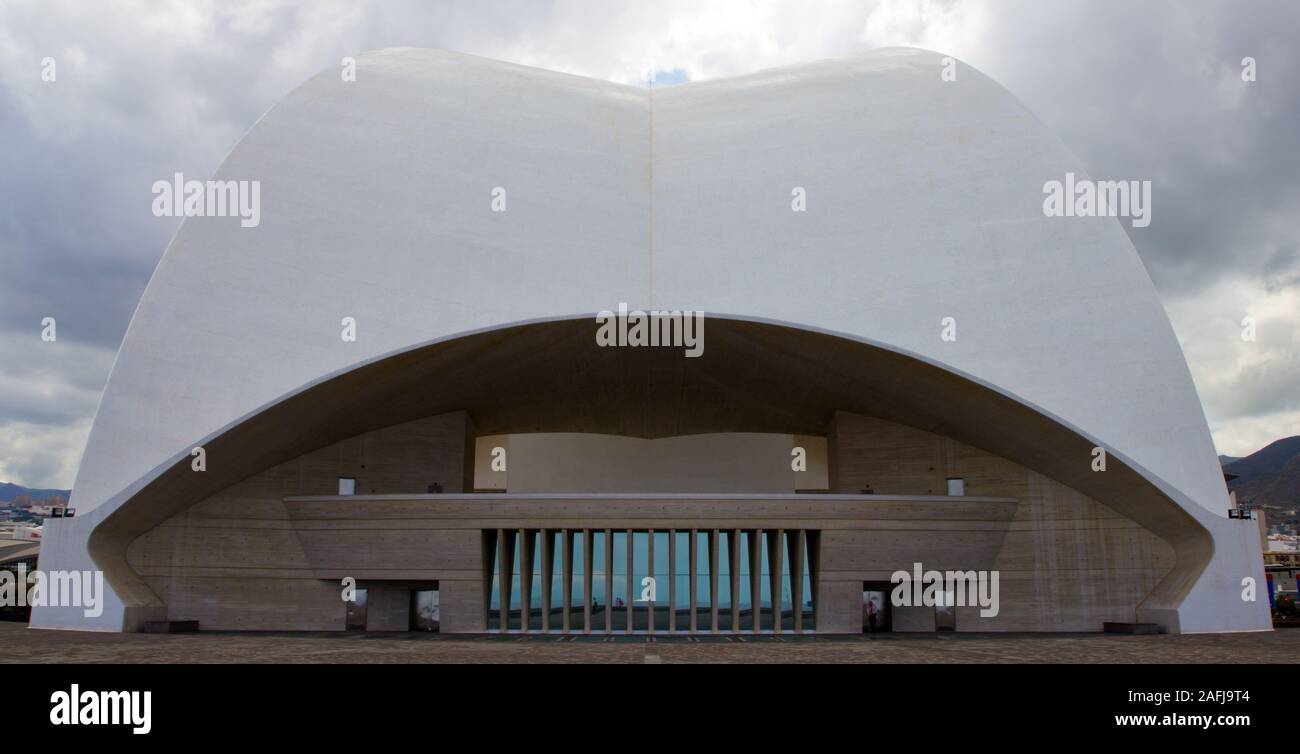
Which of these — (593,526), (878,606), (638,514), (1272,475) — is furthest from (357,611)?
(1272,475)

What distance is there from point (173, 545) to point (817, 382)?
16.7 metres

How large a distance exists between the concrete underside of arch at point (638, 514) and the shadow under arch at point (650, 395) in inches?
2.9

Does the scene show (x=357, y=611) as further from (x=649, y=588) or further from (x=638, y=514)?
(x=638, y=514)

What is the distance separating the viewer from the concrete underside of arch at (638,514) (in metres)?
20.8

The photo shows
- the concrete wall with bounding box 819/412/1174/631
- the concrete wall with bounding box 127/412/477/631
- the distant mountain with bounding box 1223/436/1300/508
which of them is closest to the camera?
the concrete wall with bounding box 819/412/1174/631

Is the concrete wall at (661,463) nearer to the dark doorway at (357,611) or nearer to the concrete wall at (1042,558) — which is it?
the concrete wall at (1042,558)

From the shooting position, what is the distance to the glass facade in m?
22.4

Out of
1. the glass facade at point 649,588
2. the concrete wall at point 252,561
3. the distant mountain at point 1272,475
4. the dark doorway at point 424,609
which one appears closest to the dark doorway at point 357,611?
the concrete wall at point 252,561

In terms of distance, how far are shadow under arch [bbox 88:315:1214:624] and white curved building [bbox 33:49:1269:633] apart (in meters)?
0.11

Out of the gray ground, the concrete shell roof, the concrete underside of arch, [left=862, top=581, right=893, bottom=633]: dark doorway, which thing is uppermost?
the concrete shell roof

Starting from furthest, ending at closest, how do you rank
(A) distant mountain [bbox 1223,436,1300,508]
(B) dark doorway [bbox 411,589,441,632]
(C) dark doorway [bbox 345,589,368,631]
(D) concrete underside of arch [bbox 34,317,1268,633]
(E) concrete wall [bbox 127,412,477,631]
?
(A) distant mountain [bbox 1223,436,1300,508] → (B) dark doorway [bbox 411,589,441,632] → (C) dark doorway [bbox 345,589,368,631] → (E) concrete wall [bbox 127,412,477,631] → (D) concrete underside of arch [bbox 34,317,1268,633]

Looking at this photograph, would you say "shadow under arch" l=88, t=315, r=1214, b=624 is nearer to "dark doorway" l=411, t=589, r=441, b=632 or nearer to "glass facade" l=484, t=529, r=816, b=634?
"glass facade" l=484, t=529, r=816, b=634

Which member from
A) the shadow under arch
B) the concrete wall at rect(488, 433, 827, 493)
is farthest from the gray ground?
the concrete wall at rect(488, 433, 827, 493)
